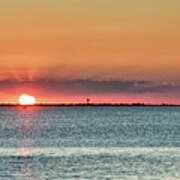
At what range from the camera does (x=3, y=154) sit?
237 feet

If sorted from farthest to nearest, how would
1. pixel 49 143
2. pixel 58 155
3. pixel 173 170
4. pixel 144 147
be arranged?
pixel 49 143 < pixel 144 147 < pixel 58 155 < pixel 173 170

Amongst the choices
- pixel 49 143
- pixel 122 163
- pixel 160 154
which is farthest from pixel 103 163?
pixel 49 143

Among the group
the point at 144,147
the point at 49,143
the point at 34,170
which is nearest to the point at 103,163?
the point at 34,170

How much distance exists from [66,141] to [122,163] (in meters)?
33.4

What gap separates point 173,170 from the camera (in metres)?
57.1

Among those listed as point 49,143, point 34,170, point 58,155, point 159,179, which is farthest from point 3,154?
point 159,179

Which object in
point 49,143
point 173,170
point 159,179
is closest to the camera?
point 159,179

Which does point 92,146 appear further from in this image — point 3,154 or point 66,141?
point 3,154

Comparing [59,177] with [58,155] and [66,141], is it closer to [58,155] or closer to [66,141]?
[58,155]

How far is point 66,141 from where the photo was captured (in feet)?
312

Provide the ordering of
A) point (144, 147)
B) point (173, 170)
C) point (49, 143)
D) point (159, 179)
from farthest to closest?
point (49, 143) < point (144, 147) < point (173, 170) < point (159, 179)

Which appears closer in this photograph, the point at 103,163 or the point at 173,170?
the point at 173,170

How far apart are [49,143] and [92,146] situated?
8.57 metres

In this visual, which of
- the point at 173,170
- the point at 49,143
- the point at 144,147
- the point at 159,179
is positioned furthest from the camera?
the point at 49,143
